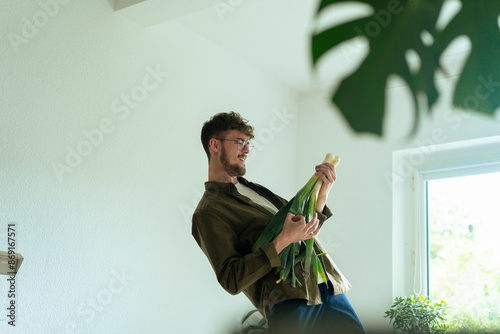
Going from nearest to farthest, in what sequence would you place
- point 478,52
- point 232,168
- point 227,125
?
point 478,52 → point 232,168 → point 227,125

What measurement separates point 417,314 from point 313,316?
67.4 inches

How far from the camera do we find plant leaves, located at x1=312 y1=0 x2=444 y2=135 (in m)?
0.22

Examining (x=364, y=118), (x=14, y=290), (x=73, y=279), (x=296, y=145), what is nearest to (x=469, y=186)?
(x=296, y=145)

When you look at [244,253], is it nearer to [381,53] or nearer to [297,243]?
Result: [297,243]

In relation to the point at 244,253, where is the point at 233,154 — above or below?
above

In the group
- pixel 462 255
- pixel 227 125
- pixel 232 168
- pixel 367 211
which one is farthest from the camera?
pixel 367 211

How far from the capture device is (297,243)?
5.91ft

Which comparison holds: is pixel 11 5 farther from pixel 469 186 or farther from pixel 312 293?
pixel 469 186

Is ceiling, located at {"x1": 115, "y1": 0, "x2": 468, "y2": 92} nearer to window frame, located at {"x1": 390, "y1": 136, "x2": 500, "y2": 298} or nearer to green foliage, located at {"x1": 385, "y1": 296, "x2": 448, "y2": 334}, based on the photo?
window frame, located at {"x1": 390, "y1": 136, "x2": 500, "y2": 298}

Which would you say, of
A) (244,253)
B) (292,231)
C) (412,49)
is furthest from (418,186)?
(412,49)

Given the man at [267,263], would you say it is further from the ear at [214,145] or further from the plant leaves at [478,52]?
the plant leaves at [478,52]

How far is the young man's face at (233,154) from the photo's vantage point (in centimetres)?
226

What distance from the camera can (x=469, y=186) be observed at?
12.1ft

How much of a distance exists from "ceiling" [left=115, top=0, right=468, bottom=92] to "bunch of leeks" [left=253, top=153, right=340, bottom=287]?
981mm
